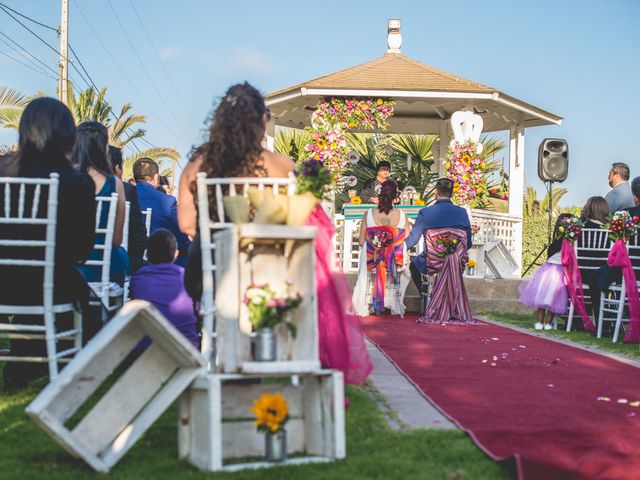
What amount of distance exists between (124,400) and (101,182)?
8.61ft

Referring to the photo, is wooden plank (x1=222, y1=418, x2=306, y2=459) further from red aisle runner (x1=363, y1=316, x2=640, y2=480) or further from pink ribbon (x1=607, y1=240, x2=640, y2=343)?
pink ribbon (x1=607, y1=240, x2=640, y2=343)

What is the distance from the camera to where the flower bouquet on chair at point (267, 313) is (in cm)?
337

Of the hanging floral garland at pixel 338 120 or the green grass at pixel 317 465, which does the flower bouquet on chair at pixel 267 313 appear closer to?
the green grass at pixel 317 465

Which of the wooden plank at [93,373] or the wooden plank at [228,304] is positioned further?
the wooden plank at [228,304]

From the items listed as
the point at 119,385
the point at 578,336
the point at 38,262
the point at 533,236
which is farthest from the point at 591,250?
the point at 533,236

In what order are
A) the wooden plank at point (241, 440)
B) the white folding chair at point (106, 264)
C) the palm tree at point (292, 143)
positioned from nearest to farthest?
1. the wooden plank at point (241, 440)
2. the white folding chair at point (106, 264)
3. the palm tree at point (292, 143)

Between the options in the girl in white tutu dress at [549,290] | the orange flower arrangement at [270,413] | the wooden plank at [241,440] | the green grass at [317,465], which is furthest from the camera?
the girl in white tutu dress at [549,290]

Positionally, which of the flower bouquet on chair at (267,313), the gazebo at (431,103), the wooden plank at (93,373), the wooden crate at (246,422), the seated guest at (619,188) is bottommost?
the wooden crate at (246,422)

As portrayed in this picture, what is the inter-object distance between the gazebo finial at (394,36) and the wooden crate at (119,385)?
15.4 meters

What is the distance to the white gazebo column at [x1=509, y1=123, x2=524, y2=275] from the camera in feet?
50.8

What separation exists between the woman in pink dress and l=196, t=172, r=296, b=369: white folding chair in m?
0.12

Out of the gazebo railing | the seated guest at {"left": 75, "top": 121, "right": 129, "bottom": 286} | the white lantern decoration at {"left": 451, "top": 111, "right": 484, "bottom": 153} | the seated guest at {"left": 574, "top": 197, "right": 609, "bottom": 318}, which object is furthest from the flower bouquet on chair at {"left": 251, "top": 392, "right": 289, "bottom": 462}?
the white lantern decoration at {"left": 451, "top": 111, "right": 484, "bottom": 153}

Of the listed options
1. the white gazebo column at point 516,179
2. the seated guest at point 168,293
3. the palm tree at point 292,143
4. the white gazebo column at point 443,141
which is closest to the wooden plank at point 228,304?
the seated guest at point 168,293

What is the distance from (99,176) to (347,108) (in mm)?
9622
